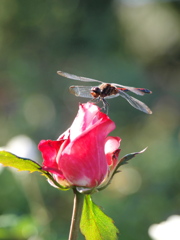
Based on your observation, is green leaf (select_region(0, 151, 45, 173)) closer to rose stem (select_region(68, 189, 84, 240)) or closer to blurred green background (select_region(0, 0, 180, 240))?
rose stem (select_region(68, 189, 84, 240))

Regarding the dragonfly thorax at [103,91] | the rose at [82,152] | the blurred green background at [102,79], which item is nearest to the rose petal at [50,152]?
the rose at [82,152]

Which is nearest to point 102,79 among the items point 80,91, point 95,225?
point 80,91

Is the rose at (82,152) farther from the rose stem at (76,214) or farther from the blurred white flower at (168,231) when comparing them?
the blurred white flower at (168,231)

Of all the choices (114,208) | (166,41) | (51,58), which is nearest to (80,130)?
(114,208)

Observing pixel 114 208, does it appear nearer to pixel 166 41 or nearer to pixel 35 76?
pixel 35 76

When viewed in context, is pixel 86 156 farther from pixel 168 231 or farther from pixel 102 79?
pixel 102 79

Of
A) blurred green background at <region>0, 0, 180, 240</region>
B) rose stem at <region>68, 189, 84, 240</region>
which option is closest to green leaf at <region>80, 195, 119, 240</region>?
rose stem at <region>68, 189, 84, 240</region>
